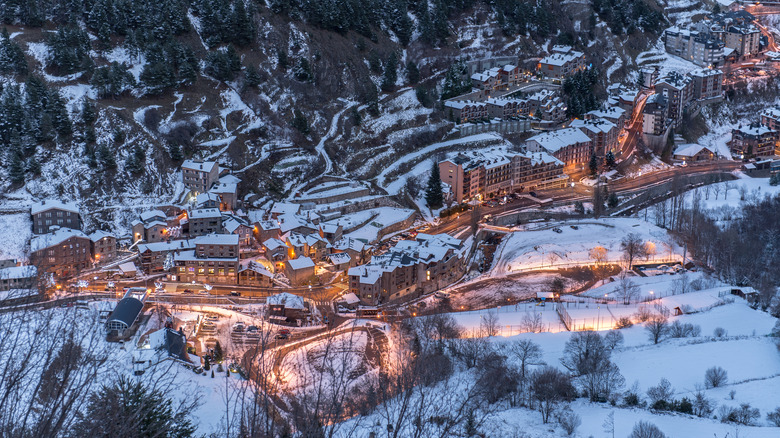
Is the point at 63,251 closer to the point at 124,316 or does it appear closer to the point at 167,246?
the point at 167,246

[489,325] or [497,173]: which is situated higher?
[497,173]

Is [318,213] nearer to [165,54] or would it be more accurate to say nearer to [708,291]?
[165,54]

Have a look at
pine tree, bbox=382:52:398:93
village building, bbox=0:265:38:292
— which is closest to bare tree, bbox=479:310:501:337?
village building, bbox=0:265:38:292

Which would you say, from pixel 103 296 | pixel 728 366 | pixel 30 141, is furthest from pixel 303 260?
pixel 728 366

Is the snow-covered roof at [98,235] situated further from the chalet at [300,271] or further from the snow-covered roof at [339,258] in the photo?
the snow-covered roof at [339,258]

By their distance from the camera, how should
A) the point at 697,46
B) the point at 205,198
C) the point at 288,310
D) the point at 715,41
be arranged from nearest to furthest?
the point at 288,310, the point at 205,198, the point at 697,46, the point at 715,41

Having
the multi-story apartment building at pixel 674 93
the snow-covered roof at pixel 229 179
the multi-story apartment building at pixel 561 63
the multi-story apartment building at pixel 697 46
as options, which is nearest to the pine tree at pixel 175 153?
the snow-covered roof at pixel 229 179

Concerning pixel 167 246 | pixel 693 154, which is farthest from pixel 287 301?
pixel 693 154

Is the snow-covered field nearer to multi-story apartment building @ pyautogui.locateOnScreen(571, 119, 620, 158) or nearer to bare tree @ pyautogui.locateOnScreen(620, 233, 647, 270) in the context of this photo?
bare tree @ pyautogui.locateOnScreen(620, 233, 647, 270)
